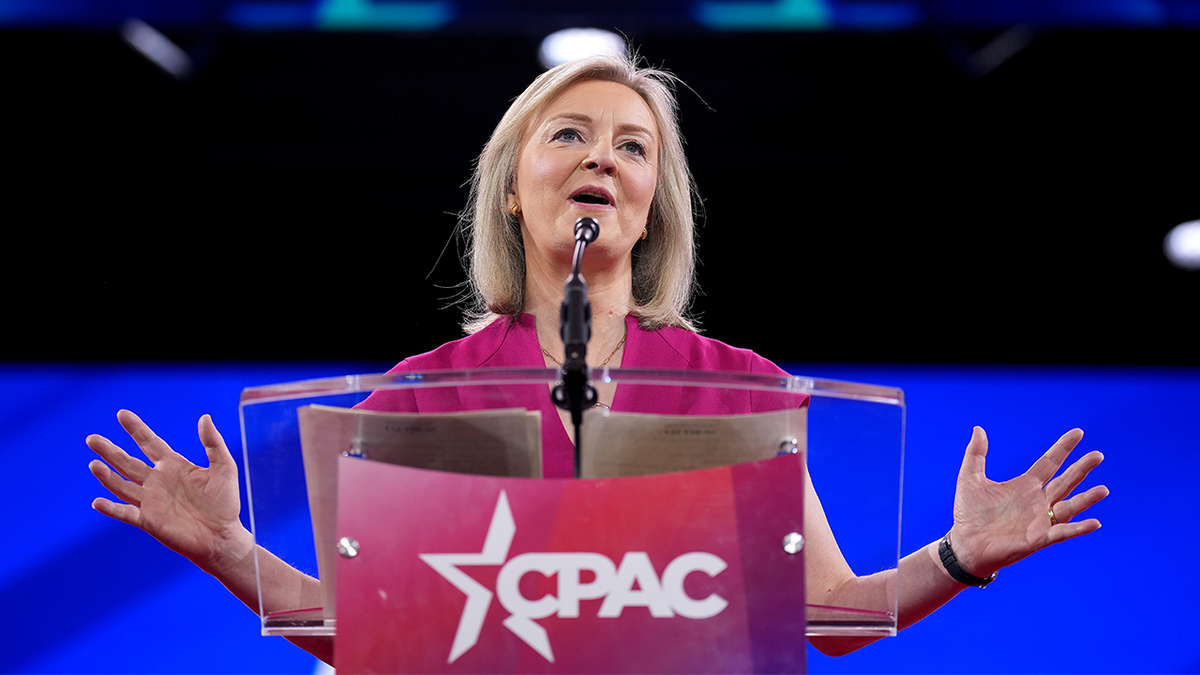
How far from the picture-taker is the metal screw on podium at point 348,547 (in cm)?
88

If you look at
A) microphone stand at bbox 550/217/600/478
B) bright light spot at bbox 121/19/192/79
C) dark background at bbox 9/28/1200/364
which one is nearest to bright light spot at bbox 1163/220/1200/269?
dark background at bbox 9/28/1200/364

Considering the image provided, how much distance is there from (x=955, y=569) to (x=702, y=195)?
292 cm

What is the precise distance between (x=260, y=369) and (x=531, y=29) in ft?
4.38

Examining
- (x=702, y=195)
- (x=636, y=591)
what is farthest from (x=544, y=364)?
(x=702, y=195)

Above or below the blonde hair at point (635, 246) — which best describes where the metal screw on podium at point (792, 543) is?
below

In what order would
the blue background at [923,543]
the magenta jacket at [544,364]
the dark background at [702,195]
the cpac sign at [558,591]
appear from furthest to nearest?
1. the dark background at [702,195]
2. the blue background at [923,543]
3. the magenta jacket at [544,364]
4. the cpac sign at [558,591]

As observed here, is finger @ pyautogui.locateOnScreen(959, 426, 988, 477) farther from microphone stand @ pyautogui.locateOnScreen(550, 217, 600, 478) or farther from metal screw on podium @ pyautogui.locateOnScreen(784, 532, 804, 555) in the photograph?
microphone stand @ pyautogui.locateOnScreen(550, 217, 600, 478)

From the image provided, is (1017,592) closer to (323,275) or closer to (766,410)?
(766,410)

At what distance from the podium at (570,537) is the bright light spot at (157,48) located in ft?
9.71

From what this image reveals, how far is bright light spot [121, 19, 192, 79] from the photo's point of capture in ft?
11.3

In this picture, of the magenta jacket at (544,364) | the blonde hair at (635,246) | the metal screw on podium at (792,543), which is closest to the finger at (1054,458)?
the magenta jacket at (544,364)

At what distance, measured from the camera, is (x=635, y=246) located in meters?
1.88

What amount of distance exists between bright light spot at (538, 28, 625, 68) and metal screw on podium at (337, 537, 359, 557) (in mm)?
2677

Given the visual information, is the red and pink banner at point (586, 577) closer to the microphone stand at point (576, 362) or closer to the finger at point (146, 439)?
the microphone stand at point (576, 362)
